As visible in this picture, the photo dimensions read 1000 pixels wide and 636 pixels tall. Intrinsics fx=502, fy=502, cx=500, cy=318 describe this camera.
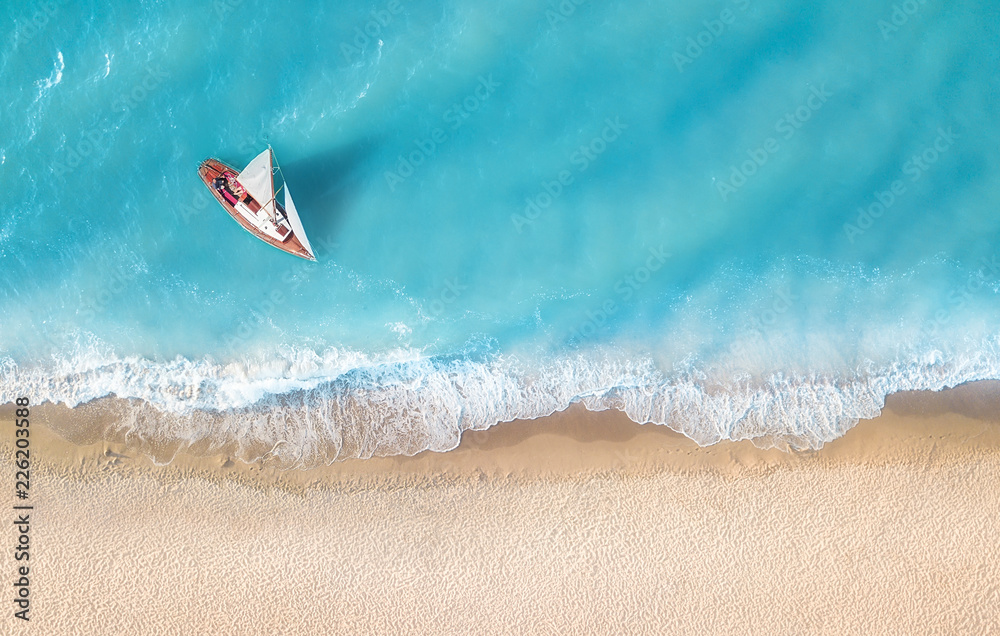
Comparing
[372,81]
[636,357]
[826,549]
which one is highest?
[372,81]

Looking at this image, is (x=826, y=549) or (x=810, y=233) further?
(x=810, y=233)

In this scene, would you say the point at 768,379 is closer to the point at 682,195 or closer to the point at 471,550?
the point at 682,195

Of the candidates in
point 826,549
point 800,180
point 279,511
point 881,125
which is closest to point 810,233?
point 800,180
